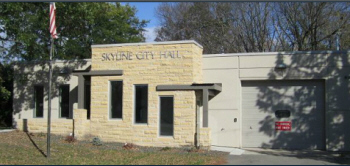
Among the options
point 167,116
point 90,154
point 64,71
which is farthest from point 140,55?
point 64,71

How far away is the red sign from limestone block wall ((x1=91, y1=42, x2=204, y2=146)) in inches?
143

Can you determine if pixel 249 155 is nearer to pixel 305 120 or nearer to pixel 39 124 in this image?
pixel 305 120

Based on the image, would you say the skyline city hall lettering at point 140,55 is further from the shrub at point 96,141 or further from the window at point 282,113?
the window at point 282,113

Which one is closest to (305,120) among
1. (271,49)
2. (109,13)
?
(271,49)

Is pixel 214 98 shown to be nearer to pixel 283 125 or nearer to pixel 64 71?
pixel 283 125

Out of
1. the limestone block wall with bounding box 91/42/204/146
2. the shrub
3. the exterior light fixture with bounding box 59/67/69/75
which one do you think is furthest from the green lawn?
the exterior light fixture with bounding box 59/67/69/75

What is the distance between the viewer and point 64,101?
19594 mm

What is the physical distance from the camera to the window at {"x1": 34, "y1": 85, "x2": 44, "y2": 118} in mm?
20031

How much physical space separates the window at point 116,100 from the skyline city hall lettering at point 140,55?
1029mm

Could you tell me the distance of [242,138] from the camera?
1648cm

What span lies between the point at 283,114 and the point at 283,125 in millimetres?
445

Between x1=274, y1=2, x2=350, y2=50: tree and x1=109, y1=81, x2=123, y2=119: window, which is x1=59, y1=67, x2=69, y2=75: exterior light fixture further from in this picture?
x1=274, y1=2, x2=350, y2=50: tree

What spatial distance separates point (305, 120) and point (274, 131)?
1.30 metres

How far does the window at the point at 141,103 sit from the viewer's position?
1580 centimetres
